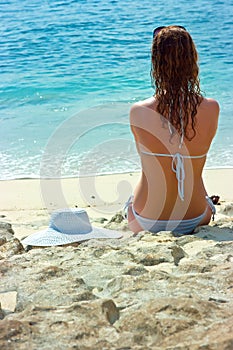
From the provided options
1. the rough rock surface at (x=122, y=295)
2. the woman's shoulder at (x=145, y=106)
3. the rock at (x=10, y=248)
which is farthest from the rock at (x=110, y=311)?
the woman's shoulder at (x=145, y=106)

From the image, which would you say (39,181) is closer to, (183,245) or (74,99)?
(183,245)

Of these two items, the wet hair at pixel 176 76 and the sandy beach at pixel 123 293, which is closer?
the sandy beach at pixel 123 293

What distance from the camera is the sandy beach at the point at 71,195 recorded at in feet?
15.3

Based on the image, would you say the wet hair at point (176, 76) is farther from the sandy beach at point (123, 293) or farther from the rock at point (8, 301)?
the rock at point (8, 301)

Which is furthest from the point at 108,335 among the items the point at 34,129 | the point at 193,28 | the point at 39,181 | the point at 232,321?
the point at 193,28

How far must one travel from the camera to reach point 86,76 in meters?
10.3

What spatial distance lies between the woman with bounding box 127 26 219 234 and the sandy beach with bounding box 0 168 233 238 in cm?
79

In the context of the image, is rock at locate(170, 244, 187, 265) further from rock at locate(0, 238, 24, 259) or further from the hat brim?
rock at locate(0, 238, 24, 259)

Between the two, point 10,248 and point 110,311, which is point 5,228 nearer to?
point 10,248

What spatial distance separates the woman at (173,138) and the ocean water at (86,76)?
234 centimetres

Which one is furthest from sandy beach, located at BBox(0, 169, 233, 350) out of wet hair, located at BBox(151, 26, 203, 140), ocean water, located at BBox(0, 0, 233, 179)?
ocean water, located at BBox(0, 0, 233, 179)

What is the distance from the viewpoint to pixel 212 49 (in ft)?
38.0

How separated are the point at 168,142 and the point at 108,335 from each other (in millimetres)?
1747

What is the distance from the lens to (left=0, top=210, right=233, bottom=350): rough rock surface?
185 cm
